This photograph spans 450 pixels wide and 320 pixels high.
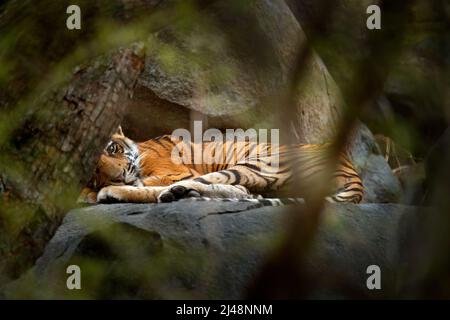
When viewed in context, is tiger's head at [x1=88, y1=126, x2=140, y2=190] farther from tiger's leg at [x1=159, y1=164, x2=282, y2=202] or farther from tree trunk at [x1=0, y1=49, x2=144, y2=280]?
tree trunk at [x1=0, y1=49, x2=144, y2=280]

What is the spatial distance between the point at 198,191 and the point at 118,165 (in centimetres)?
128

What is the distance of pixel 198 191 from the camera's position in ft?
19.5

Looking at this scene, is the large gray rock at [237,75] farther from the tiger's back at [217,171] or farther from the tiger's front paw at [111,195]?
the tiger's front paw at [111,195]

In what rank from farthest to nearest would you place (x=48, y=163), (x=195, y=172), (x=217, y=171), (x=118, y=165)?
(x=195, y=172) → (x=118, y=165) → (x=217, y=171) → (x=48, y=163)

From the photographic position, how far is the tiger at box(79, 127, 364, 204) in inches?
242

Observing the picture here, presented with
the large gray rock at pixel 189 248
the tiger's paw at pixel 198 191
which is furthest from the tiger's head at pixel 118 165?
the large gray rock at pixel 189 248

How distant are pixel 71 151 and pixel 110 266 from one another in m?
1.59

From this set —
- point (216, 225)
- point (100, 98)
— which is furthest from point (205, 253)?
point (100, 98)

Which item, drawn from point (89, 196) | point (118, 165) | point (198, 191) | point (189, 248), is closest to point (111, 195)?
point (89, 196)

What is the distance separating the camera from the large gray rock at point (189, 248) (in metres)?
4.31

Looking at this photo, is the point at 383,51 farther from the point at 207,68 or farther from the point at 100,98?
the point at 207,68

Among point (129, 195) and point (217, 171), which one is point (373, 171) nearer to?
point (217, 171)
